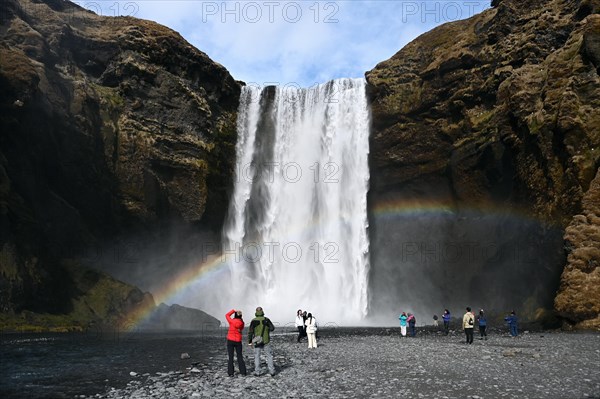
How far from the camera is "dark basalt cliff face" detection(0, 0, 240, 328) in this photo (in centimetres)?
4078

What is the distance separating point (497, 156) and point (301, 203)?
22.7m

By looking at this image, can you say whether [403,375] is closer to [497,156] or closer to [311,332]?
[311,332]

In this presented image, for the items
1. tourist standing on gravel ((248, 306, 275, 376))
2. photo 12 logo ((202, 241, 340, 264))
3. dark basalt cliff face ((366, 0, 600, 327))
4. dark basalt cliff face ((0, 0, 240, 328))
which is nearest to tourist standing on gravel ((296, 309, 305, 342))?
tourist standing on gravel ((248, 306, 275, 376))

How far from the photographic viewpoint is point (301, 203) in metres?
60.1

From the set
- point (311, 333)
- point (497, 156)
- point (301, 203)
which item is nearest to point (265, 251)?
point (301, 203)

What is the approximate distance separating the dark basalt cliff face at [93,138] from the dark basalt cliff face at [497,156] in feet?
65.5

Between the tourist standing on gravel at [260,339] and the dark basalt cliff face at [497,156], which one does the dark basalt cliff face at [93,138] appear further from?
the tourist standing on gravel at [260,339]

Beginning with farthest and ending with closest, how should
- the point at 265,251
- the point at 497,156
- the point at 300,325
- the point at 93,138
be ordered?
1. the point at 265,251
2. the point at 93,138
3. the point at 497,156
4. the point at 300,325

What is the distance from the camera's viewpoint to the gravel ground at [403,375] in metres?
13.0

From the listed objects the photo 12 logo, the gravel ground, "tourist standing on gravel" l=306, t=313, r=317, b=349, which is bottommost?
the gravel ground

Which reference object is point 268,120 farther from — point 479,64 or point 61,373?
point 61,373

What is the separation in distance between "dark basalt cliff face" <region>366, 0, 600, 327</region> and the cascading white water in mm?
2787

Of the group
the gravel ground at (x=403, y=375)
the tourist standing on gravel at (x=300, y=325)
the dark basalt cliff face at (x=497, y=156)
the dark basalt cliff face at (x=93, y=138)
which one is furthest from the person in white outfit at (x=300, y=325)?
the dark basalt cliff face at (x=93, y=138)

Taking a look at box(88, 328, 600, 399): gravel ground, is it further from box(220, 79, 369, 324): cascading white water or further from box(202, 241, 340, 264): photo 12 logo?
box(202, 241, 340, 264): photo 12 logo
